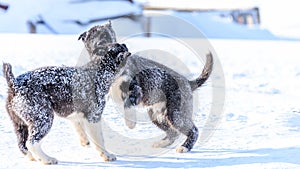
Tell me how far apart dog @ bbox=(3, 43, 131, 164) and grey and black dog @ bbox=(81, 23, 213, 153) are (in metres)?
0.21

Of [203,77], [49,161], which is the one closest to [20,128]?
[49,161]

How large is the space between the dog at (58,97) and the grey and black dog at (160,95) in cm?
21

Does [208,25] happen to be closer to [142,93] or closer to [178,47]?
[178,47]

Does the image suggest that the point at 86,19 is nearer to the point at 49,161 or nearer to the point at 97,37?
the point at 97,37

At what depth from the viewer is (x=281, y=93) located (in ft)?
31.7

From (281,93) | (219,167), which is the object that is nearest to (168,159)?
(219,167)

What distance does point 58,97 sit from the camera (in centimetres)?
495

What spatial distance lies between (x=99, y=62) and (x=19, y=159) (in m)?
1.17

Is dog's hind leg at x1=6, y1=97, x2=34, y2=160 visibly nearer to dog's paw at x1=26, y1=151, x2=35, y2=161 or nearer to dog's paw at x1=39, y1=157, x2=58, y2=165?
dog's paw at x1=26, y1=151, x2=35, y2=161

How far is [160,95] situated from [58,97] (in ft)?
3.79

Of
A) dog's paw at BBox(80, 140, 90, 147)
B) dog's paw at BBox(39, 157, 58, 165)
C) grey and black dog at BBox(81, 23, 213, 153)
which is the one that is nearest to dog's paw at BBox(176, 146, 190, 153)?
grey and black dog at BBox(81, 23, 213, 153)

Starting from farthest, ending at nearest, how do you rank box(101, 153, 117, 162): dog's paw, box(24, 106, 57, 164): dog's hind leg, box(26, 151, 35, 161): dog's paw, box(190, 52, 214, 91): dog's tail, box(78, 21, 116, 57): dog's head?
1. box(190, 52, 214, 91): dog's tail
2. box(78, 21, 116, 57): dog's head
3. box(101, 153, 117, 162): dog's paw
4. box(26, 151, 35, 161): dog's paw
5. box(24, 106, 57, 164): dog's hind leg

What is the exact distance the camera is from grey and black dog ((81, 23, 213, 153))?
5.56 meters

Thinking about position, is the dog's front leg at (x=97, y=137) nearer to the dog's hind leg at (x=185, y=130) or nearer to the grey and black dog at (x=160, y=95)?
the grey and black dog at (x=160, y=95)
